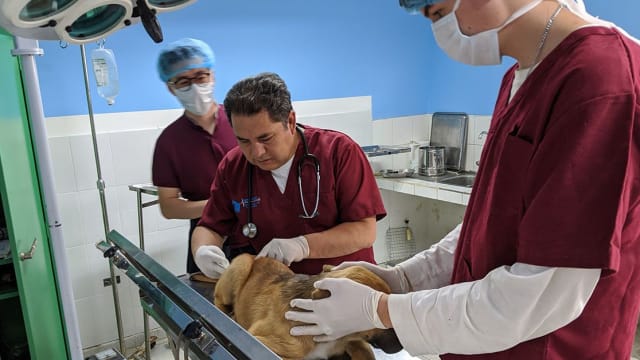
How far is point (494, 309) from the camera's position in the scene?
750 millimetres

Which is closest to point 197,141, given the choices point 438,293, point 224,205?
point 224,205

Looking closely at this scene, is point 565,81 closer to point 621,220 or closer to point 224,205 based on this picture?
point 621,220

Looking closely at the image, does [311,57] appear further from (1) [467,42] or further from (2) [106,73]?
(1) [467,42]

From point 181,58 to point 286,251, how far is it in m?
1.02

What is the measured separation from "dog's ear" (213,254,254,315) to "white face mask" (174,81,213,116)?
0.84 meters

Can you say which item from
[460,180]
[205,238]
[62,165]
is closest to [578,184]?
[205,238]

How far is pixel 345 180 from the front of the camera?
160 centimetres

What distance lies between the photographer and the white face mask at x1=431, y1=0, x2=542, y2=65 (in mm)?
827

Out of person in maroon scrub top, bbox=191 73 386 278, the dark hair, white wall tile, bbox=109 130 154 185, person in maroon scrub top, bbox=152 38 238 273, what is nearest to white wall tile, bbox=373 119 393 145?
white wall tile, bbox=109 130 154 185

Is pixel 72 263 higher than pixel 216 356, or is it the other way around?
pixel 216 356

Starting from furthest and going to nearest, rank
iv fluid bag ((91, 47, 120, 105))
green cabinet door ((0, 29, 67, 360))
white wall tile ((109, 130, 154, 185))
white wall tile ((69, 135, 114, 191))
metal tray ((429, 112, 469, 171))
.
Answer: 1. metal tray ((429, 112, 469, 171))
2. white wall tile ((109, 130, 154, 185))
3. white wall tile ((69, 135, 114, 191))
4. iv fluid bag ((91, 47, 120, 105))
5. green cabinet door ((0, 29, 67, 360))

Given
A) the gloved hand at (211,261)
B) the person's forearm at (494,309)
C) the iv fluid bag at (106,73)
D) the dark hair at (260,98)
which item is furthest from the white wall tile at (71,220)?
the person's forearm at (494,309)

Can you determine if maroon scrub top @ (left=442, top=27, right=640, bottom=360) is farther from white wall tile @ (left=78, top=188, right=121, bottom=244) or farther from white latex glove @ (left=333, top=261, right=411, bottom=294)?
white wall tile @ (left=78, top=188, right=121, bottom=244)

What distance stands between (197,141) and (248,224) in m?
0.63
